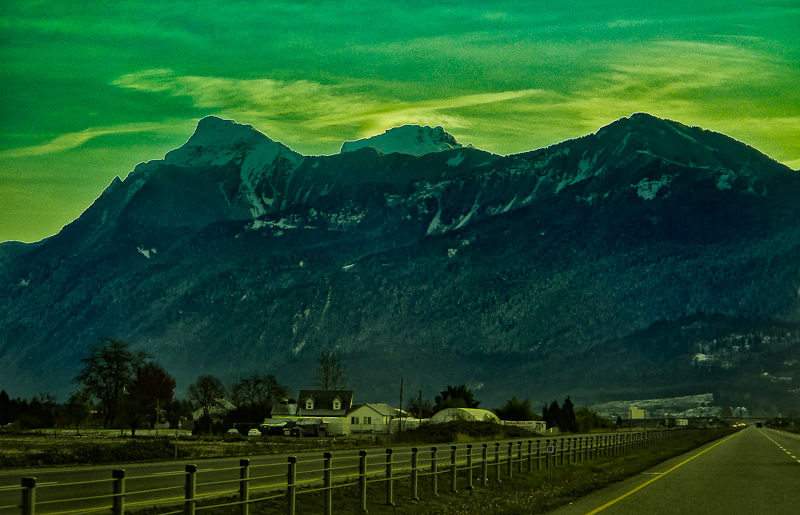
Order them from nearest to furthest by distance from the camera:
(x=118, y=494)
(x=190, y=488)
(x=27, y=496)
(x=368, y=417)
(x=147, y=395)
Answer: (x=27, y=496) → (x=118, y=494) → (x=190, y=488) → (x=147, y=395) → (x=368, y=417)

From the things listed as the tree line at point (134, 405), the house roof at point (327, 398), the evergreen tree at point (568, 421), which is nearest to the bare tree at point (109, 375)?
the tree line at point (134, 405)

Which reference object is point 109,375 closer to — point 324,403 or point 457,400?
point 324,403

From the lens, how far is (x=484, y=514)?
23.6m

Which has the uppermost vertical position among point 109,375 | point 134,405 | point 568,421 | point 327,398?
point 109,375

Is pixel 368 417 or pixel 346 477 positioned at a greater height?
pixel 346 477

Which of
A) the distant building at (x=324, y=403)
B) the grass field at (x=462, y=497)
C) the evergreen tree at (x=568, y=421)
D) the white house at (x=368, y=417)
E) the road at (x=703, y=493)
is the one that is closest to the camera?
the grass field at (x=462, y=497)

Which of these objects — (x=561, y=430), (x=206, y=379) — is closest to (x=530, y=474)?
(x=561, y=430)

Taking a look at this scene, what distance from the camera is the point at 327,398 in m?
170

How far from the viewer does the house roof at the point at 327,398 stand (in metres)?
168

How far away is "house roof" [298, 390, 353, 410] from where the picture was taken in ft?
551

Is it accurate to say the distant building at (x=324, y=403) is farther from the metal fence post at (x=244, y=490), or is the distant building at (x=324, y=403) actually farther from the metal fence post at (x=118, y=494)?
the metal fence post at (x=118, y=494)

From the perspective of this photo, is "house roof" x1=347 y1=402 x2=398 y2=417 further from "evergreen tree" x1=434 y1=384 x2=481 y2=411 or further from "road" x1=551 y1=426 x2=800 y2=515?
"road" x1=551 y1=426 x2=800 y2=515

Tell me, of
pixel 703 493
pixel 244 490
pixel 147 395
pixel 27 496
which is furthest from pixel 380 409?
pixel 27 496

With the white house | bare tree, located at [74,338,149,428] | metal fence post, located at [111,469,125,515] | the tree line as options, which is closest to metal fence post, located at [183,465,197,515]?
metal fence post, located at [111,469,125,515]
